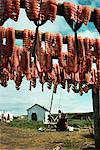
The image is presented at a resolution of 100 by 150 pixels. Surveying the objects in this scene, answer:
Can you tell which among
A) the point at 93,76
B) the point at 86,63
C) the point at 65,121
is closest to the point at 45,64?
the point at 86,63

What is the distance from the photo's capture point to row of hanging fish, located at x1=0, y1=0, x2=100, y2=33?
8289 mm

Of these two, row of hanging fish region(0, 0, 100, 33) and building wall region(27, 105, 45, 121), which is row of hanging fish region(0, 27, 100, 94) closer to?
row of hanging fish region(0, 0, 100, 33)

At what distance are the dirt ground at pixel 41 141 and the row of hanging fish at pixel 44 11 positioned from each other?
15479mm

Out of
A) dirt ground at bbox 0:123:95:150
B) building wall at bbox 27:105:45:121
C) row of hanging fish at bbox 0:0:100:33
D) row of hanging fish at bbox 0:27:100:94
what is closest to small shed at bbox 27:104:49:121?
building wall at bbox 27:105:45:121

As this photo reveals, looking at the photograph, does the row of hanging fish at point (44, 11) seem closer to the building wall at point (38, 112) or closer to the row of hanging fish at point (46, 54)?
the row of hanging fish at point (46, 54)

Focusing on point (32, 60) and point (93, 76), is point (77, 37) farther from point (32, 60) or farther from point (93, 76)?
point (93, 76)

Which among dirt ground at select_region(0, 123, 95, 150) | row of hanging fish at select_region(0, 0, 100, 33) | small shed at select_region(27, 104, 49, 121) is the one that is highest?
row of hanging fish at select_region(0, 0, 100, 33)

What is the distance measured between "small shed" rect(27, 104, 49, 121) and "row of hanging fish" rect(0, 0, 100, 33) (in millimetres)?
55745

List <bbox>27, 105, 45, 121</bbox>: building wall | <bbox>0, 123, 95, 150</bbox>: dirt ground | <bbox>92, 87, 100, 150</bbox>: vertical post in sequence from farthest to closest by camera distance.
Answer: <bbox>27, 105, 45, 121</bbox>: building wall
<bbox>0, 123, 95, 150</bbox>: dirt ground
<bbox>92, 87, 100, 150</bbox>: vertical post

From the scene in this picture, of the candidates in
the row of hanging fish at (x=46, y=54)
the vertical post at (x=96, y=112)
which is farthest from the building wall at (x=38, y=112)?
the row of hanging fish at (x=46, y=54)

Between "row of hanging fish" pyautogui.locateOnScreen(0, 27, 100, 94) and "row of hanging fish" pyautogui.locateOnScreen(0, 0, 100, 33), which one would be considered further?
"row of hanging fish" pyautogui.locateOnScreen(0, 27, 100, 94)

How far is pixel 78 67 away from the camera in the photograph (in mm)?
9969

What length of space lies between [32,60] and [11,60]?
680 mm

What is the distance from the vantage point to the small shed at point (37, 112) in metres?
64.5
